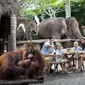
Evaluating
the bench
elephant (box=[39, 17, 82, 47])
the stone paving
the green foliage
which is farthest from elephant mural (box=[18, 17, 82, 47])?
the bench

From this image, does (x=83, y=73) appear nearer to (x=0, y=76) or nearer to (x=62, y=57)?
(x=62, y=57)

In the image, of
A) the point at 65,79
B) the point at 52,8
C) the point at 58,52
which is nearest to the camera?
the point at 65,79

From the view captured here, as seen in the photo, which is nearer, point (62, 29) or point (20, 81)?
point (20, 81)

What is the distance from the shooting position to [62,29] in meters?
19.7

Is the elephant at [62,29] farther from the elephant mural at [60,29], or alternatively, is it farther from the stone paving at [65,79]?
the stone paving at [65,79]

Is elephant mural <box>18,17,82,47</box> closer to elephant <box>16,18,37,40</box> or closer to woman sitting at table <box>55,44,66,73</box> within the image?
elephant <box>16,18,37,40</box>

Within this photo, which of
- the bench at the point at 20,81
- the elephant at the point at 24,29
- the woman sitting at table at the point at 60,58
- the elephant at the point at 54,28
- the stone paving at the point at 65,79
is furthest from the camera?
the elephant at the point at 54,28

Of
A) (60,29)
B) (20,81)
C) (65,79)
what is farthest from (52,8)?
(20,81)

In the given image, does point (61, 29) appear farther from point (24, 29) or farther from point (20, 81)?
point (20, 81)

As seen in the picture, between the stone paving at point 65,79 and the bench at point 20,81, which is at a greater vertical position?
the bench at point 20,81

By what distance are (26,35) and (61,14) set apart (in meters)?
17.7

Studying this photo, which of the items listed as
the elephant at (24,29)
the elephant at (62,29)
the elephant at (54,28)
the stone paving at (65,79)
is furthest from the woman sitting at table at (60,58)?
the elephant at (54,28)

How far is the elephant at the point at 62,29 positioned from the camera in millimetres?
19375

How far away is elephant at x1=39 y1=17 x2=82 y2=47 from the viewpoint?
63.6 feet
